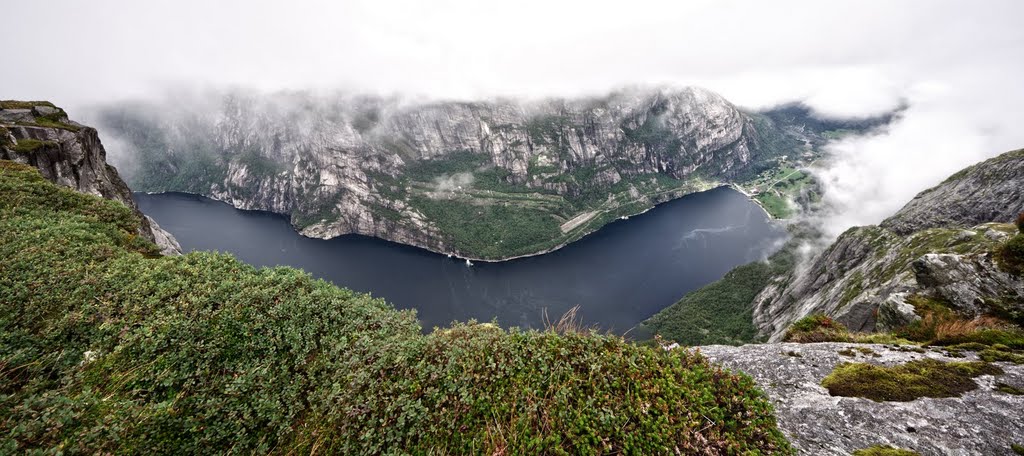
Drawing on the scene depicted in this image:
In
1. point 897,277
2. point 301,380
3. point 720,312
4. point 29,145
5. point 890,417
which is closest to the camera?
point 890,417

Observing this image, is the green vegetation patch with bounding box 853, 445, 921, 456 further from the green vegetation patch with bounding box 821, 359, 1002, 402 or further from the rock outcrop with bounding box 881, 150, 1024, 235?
the rock outcrop with bounding box 881, 150, 1024, 235

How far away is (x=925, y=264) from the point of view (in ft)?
97.2

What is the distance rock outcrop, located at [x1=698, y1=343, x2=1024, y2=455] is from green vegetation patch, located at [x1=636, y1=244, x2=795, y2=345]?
11578cm

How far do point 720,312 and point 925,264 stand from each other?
123127 mm

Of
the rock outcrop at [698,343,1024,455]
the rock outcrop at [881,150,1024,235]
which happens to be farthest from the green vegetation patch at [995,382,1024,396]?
the rock outcrop at [881,150,1024,235]

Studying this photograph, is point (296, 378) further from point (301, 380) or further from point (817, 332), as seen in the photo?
point (817, 332)

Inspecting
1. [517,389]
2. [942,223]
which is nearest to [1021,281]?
[517,389]

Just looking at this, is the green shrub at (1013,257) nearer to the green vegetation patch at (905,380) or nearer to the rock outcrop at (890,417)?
the rock outcrop at (890,417)

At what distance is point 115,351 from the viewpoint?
1054cm

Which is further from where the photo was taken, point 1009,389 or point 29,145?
point 29,145

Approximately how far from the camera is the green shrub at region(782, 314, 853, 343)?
17.0m

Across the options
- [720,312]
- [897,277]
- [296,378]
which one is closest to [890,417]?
[296,378]

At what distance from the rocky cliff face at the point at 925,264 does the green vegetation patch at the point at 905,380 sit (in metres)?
12.4

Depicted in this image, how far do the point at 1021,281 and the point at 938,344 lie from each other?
39.2 ft
